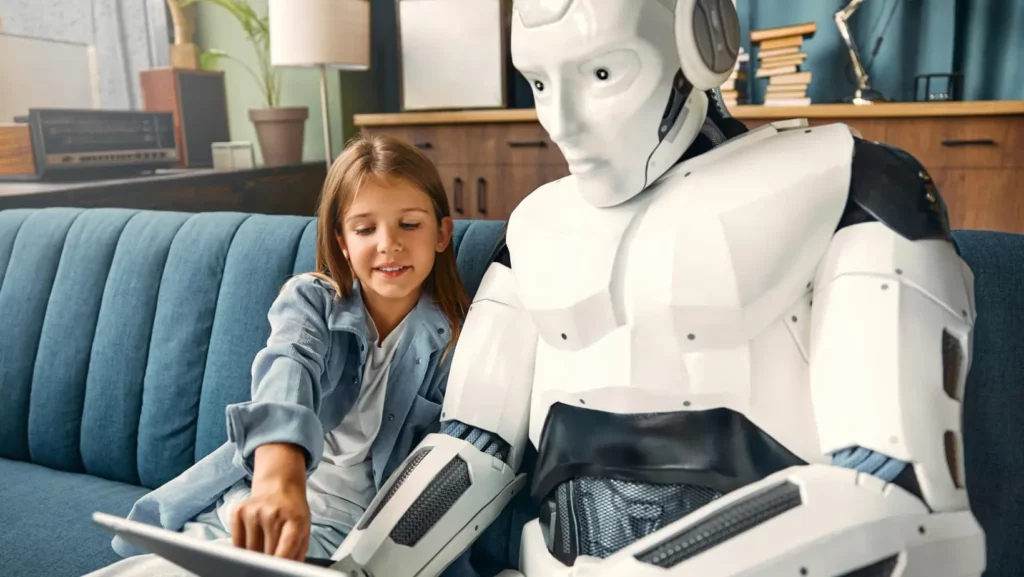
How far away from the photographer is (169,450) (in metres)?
1.43

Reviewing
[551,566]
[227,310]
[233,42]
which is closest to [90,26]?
[233,42]

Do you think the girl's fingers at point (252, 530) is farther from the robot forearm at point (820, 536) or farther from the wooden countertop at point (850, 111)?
the wooden countertop at point (850, 111)

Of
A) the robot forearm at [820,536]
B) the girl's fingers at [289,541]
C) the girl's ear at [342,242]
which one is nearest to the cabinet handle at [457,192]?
the girl's ear at [342,242]

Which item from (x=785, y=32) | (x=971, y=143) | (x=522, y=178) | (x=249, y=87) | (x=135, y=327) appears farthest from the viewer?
(x=249, y=87)

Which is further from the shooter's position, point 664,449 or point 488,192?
point 488,192

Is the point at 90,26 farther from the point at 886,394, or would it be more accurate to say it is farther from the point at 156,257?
the point at 886,394

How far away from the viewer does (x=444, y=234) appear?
1.12 meters

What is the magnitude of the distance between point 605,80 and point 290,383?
0.49 metres

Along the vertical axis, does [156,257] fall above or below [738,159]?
below

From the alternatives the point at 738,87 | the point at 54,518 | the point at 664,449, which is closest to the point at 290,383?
the point at 664,449

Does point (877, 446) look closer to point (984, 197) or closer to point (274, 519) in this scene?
point (274, 519)

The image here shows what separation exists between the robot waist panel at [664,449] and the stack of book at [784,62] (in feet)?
6.66

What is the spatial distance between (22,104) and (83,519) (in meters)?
2.09

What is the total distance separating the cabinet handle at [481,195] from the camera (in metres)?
2.94
